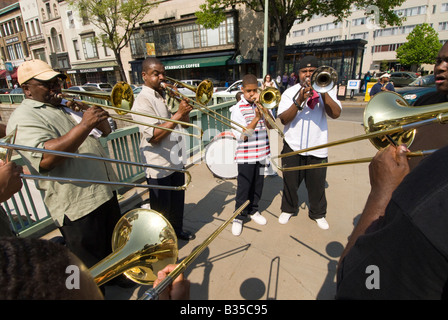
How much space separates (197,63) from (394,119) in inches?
1030

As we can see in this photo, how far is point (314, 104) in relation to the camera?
287cm

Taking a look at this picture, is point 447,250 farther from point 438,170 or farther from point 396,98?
point 396,98

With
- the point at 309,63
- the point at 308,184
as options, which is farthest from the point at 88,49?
the point at 308,184

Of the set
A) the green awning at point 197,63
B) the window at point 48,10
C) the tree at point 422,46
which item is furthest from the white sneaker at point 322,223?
the window at point 48,10

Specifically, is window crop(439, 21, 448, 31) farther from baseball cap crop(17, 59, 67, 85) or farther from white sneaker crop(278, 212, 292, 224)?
baseball cap crop(17, 59, 67, 85)

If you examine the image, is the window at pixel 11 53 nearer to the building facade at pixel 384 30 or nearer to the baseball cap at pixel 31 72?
the building facade at pixel 384 30

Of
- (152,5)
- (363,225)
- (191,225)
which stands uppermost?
(152,5)

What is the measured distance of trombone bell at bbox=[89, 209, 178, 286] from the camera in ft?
5.10

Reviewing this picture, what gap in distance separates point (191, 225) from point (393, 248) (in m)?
2.87

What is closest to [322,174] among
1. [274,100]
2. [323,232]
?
[323,232]

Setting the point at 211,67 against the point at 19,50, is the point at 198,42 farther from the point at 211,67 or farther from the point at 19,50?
the point at 19,50

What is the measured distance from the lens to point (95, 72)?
33562 mm

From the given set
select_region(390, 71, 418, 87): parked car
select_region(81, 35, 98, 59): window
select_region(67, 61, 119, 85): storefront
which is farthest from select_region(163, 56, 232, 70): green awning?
select_region(390, 71, 418, 87): parked car

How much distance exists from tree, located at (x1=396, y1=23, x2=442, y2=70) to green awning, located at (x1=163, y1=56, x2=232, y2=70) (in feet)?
105
